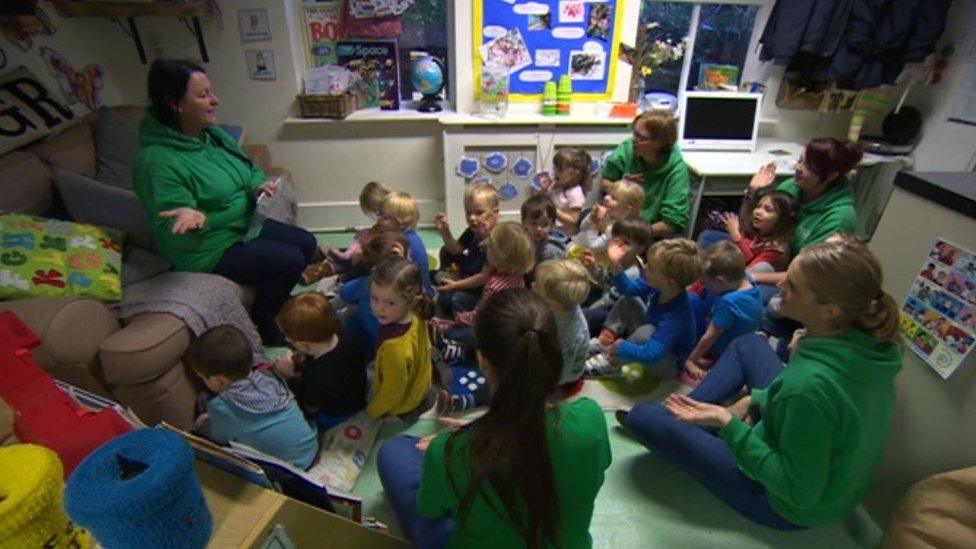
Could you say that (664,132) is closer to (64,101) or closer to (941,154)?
(941,154)

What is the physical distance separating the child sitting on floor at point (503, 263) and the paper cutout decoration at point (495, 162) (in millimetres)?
1285

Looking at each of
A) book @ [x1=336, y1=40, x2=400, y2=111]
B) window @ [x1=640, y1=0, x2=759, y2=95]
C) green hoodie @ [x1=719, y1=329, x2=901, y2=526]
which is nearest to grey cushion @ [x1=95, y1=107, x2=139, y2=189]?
book @ [x1=336, y1=40, x2=400, y2=111]

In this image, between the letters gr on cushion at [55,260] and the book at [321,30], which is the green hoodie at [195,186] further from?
the book at [321,30]

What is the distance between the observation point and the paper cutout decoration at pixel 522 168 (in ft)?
10.8

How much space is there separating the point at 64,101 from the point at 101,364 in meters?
1.73

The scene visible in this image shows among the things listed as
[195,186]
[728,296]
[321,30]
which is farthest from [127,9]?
[728,296]

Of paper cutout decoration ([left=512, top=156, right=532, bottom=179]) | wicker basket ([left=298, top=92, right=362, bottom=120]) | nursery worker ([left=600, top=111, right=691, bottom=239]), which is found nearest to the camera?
nursery worker ([left=600, top=111, right=691, bottom=239])

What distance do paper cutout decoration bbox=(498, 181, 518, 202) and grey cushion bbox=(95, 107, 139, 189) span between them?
2.05 meters

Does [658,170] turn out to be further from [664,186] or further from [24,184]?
[24,184]

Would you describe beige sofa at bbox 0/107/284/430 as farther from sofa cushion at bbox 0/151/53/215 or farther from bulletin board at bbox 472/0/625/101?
bulletin board at bbox 472/0/625/101

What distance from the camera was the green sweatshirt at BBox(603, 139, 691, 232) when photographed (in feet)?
8.77

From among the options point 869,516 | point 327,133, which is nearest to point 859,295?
point 869,516

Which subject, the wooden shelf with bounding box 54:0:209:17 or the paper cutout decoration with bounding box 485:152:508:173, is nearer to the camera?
the wooden shelf with bounding box 54:0:209:17

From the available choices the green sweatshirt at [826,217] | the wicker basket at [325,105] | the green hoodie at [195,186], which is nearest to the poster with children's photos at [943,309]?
the green sweatshirt at [826,217]
